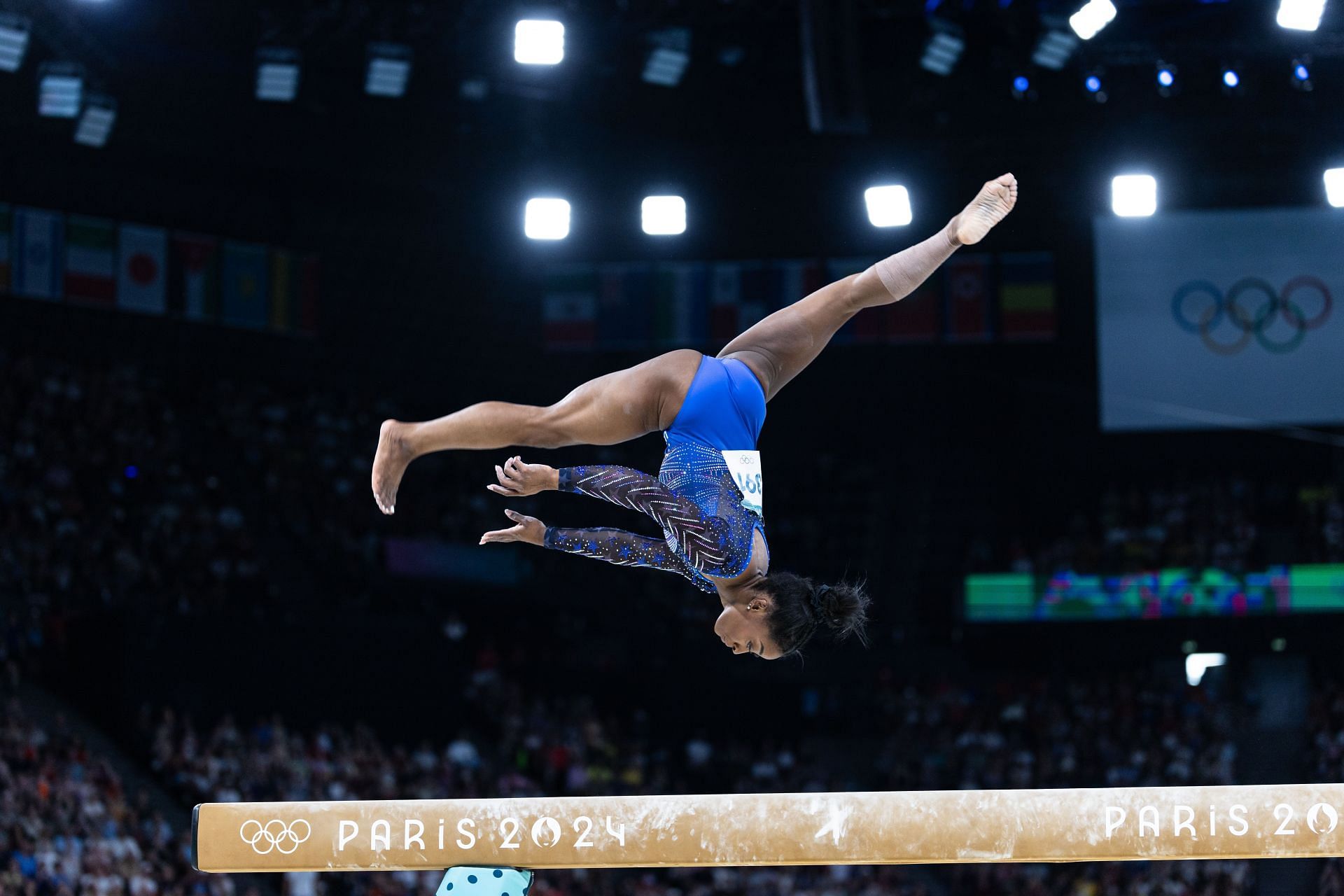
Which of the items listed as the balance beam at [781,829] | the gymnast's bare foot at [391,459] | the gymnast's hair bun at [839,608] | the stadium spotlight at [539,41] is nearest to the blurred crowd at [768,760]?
the stadium spotlight at [539,41]

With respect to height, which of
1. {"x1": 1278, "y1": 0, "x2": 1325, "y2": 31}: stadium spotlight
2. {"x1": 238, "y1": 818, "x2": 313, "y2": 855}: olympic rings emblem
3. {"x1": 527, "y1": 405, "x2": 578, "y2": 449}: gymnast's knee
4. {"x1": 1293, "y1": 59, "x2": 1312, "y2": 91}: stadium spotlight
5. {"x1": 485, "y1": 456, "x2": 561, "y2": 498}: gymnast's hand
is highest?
{"x1": 1293, "y1": 59, "x2": 1312, "y2": 91}: stadium spotlight

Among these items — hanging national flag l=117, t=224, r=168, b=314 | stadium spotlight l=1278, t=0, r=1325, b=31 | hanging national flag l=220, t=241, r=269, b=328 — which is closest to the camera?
stadium spotlight l=1278, t=0, r=1325, b=31

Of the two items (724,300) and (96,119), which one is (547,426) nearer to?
(96,119)

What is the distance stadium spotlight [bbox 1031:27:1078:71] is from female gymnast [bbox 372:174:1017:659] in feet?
24.6

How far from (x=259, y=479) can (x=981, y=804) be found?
48.1 ft

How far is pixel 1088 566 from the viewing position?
59.7 ft

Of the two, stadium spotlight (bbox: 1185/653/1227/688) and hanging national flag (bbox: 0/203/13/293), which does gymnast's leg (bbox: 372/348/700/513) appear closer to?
hanging national flag (bbox: 0/203/13/293)

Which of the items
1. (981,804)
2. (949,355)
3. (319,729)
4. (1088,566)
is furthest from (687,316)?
(981,804)

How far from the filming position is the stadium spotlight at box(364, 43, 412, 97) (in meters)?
12.7

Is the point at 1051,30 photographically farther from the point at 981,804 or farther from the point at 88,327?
the point at 88,327

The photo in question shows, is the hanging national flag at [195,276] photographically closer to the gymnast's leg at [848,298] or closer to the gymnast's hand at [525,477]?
the gymnast's leg at [848,298]

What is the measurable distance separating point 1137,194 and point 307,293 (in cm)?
1244

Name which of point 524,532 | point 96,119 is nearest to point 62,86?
point 96,119

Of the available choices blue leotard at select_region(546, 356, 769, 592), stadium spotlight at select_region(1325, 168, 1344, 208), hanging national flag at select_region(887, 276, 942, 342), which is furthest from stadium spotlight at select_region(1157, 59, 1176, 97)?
blue leotard at select_region(546, 356, 769, 592)
